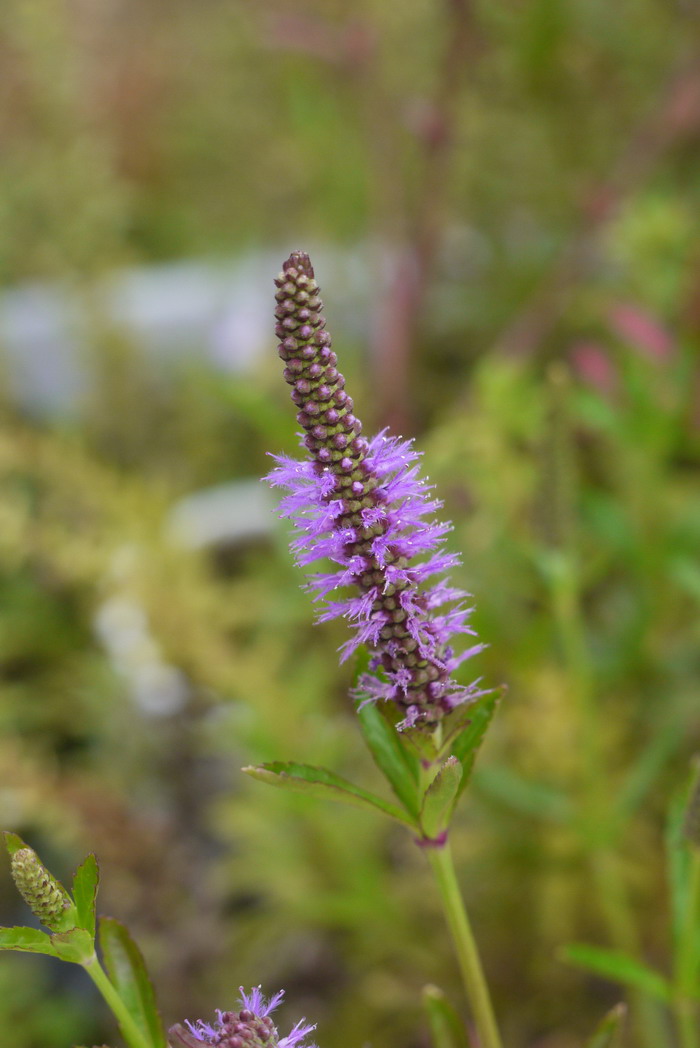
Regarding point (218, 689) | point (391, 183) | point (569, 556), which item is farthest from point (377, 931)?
point (391, 183)

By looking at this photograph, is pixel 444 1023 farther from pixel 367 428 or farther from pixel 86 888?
pixel 367 428

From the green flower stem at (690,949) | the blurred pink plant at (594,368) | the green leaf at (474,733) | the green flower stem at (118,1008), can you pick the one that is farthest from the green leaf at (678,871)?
the blurred pink plant at (594,368)

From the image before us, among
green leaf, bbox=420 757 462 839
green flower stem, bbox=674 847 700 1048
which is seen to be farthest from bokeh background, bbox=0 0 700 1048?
green leaf, bbox=420 757 462 839

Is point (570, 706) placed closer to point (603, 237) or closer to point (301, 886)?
point (301, 886)

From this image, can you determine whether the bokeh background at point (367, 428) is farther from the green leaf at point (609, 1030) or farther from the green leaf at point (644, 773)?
the green leaf at point (609, 1030)

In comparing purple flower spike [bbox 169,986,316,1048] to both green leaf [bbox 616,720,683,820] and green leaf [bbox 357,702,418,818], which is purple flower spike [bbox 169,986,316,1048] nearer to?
green leaf [bbox 357,702,418,818]

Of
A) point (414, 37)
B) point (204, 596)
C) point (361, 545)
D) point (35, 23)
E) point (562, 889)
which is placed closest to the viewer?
point (361, 545)

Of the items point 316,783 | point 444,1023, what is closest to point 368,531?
point 316,783
